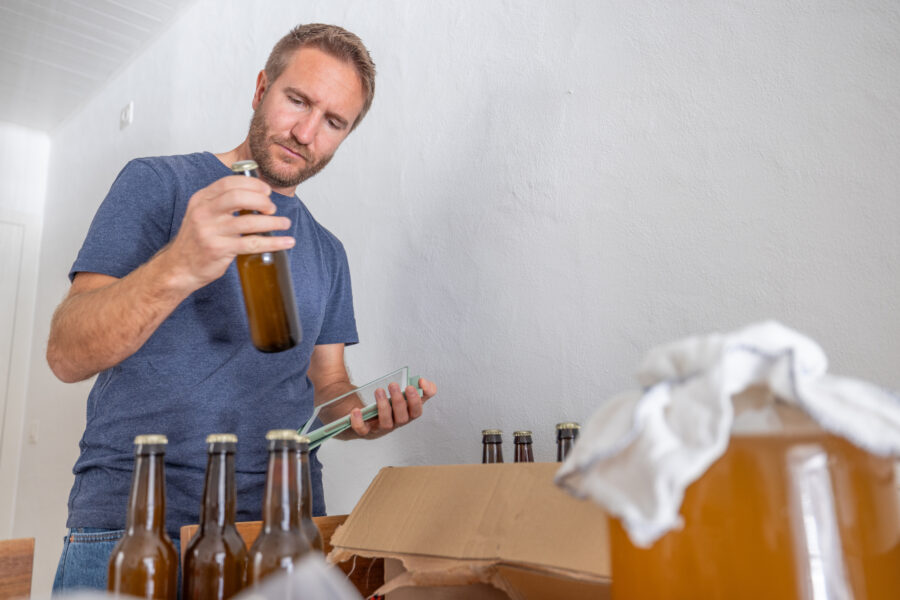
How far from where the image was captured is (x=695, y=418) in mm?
364

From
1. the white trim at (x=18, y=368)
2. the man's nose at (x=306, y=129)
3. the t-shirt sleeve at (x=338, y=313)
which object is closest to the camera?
the man's nose at (x=306, y=129)

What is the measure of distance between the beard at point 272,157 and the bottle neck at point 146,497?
27.0 inches

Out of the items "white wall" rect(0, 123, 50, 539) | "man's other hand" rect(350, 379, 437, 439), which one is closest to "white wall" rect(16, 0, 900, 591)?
"man's other hand" rect(350, 379, 437, 439)

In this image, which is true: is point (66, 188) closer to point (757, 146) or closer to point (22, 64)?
point (22, 64)

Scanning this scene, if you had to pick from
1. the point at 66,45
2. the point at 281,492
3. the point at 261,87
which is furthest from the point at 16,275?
the point at 281,492

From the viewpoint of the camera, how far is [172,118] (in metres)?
2.34

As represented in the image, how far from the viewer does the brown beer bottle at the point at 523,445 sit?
89cm

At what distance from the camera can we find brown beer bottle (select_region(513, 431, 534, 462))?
2.91ft

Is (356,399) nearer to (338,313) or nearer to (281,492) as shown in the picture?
(338,313)

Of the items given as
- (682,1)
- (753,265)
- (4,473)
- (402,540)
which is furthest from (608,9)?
(4,473)

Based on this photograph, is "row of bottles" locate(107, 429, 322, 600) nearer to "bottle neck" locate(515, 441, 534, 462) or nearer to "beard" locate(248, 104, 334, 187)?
"bottle neck" locate(515, 441, 534, 462)

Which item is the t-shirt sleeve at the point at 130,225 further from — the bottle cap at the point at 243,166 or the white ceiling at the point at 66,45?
the white ceiling at the point at 66,45

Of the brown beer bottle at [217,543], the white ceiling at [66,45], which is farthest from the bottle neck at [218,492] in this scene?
the white ceiling at [66,45]

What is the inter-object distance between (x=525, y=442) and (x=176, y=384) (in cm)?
52
